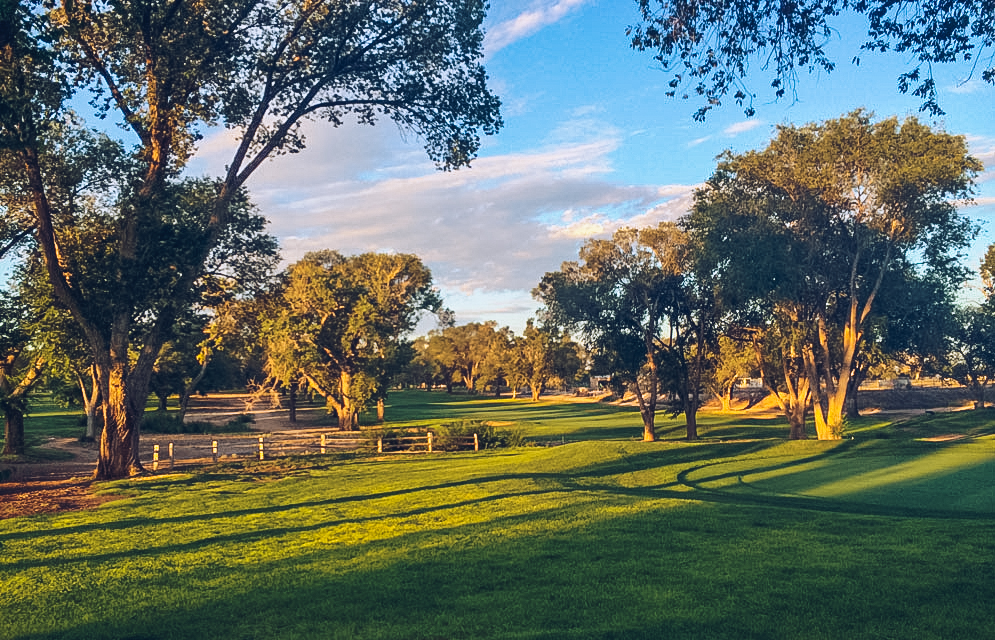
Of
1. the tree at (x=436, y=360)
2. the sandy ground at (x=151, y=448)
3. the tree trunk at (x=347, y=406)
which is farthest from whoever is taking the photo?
the tree at (x=436, y=360)

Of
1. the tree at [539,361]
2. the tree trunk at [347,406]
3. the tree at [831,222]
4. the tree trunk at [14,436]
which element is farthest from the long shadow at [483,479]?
the tree at [539,361]

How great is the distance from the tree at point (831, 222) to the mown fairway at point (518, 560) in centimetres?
1535

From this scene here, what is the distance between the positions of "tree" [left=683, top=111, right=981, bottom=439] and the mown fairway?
1535cm

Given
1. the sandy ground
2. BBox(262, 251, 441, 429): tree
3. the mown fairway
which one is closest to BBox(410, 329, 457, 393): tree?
the sandy ground

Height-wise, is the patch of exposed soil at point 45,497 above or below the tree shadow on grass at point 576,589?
below

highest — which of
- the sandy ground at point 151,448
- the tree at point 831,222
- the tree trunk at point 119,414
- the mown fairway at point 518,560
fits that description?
the tree at point 831,222

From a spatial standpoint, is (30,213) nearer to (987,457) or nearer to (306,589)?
(306,589)

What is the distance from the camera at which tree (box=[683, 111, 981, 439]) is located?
3347 centimetres

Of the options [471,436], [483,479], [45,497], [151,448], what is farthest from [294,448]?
[483,479]

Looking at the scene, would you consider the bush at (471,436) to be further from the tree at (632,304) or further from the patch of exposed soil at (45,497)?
the patch of exposed soil at (45,497)

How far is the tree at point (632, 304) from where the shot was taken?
147ft

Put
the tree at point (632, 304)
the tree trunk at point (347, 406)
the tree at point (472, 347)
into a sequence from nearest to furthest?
the tree at point (632, 304)
the tree trunk at point (347, 406)
the tree at point (472, 347)

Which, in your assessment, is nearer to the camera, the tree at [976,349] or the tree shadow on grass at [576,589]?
the tree shadow on grass at [576,589]

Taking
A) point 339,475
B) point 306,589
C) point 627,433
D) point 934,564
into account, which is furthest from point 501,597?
point 627,433
